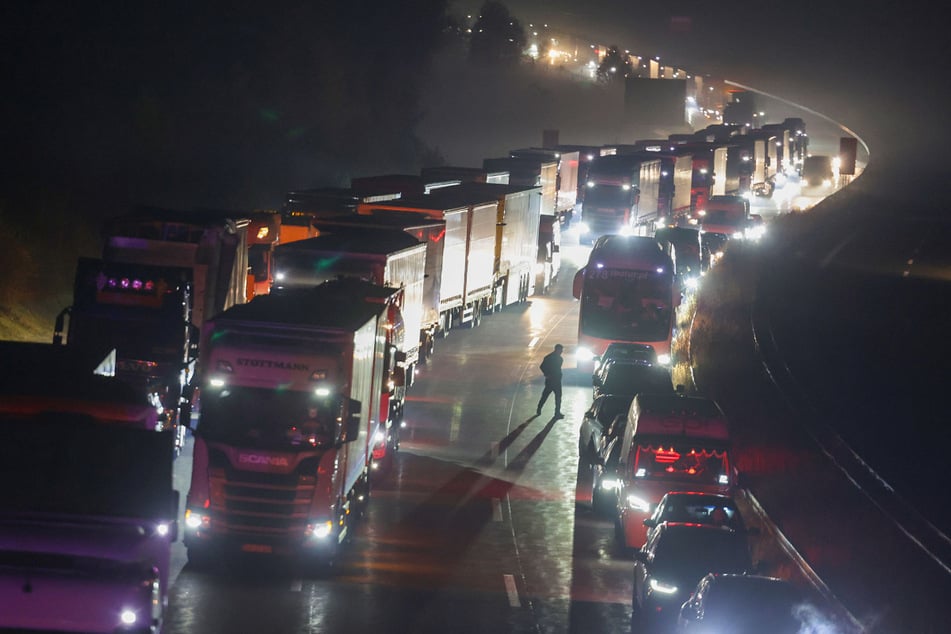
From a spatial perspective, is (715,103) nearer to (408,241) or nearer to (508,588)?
(408,241)

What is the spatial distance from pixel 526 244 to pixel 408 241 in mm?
17079

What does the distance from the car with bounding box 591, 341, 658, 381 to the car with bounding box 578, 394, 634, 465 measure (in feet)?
23.9

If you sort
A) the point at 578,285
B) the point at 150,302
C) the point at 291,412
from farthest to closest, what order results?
the point at 578,285 < the point at 150,302 < the point at 291,412

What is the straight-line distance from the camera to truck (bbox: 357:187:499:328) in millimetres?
39062

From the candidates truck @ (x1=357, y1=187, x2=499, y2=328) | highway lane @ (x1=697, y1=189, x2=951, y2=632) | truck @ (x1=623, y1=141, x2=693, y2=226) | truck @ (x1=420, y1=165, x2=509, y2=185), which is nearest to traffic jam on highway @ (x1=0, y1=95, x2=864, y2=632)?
truck @ (x1=357, y1=187, x2=499, y2=328)

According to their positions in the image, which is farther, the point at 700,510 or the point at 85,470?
the point at 700,510

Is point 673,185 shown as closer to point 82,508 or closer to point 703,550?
point 703,550

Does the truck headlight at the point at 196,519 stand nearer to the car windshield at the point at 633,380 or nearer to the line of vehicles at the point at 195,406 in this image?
the line of vehicles at the point at 195,406

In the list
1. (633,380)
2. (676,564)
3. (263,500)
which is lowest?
(676,564)

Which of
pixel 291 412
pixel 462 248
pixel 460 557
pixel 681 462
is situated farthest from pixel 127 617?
pixel 462 248

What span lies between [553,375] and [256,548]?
47.5 ft

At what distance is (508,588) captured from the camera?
18.9 m

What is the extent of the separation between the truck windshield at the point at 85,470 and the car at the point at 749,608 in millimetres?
5114

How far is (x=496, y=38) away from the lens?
604ft
